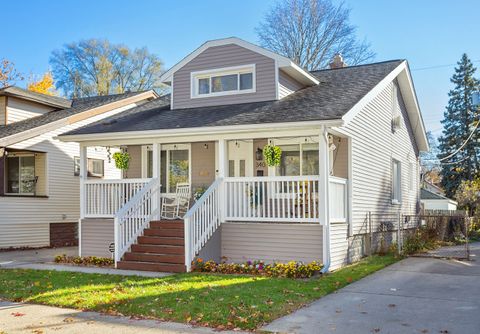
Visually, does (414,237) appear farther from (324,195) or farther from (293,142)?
(324,195)

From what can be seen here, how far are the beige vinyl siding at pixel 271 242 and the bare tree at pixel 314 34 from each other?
19.5 m

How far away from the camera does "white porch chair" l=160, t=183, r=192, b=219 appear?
14148mm

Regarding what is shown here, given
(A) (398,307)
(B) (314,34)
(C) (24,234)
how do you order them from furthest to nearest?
(B) (314,34) → (C) (24,234) → (A) (398,307)

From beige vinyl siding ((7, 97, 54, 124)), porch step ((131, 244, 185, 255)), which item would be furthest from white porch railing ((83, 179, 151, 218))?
beige vinyl siding ((7, 97, 54, 124))

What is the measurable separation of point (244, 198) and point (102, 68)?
91.5 ft

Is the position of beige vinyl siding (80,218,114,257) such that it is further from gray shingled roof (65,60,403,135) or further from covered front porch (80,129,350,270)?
gray shingled roof (65,60,403,135)

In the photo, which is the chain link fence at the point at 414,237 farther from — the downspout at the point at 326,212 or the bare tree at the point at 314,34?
the bare tree at the point at 314,34

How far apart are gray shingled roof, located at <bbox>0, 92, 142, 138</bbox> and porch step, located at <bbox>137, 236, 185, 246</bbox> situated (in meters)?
7.58

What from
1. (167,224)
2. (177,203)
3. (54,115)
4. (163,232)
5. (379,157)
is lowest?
(163,232)

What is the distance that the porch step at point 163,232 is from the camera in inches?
484

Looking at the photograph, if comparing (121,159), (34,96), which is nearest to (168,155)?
(121,159)

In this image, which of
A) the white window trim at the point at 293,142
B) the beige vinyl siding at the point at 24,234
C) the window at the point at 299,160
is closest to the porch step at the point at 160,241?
the white window trim at the point at 293,142

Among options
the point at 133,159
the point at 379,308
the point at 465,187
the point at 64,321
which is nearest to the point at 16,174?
the point at 133,159

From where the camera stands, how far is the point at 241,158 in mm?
14430
